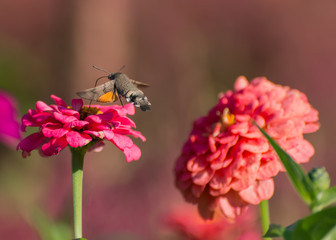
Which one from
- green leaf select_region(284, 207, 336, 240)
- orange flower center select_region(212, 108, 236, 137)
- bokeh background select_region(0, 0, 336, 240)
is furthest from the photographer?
bokeh background select_region(0, 0, 336, 240)

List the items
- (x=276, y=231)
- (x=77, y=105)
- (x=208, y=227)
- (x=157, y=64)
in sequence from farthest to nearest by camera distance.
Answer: (x=157, y=64), (x=208, y=227), (x=77, y=105), (x=276, y=231)

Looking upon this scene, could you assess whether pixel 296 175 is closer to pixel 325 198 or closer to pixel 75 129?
pixel 325 198

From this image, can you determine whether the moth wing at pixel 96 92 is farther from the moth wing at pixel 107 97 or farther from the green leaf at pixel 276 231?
the green leaf at pixel 276 231

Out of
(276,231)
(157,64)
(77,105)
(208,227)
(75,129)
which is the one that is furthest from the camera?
(157,64)

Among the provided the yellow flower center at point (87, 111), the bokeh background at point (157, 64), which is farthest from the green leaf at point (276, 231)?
the bokeh background at point (157, 64)

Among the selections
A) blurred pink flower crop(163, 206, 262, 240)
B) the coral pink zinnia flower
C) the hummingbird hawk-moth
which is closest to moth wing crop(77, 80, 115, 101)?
the hummingbird hawk-moth

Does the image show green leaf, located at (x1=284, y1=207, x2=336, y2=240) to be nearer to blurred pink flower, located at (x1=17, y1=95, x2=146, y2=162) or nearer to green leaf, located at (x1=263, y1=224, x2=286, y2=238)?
green leaf, located at (x1=263, y1=224, x2=286, y2=238)

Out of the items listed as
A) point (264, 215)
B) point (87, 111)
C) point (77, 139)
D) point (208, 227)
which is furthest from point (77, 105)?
point (208, 227)
